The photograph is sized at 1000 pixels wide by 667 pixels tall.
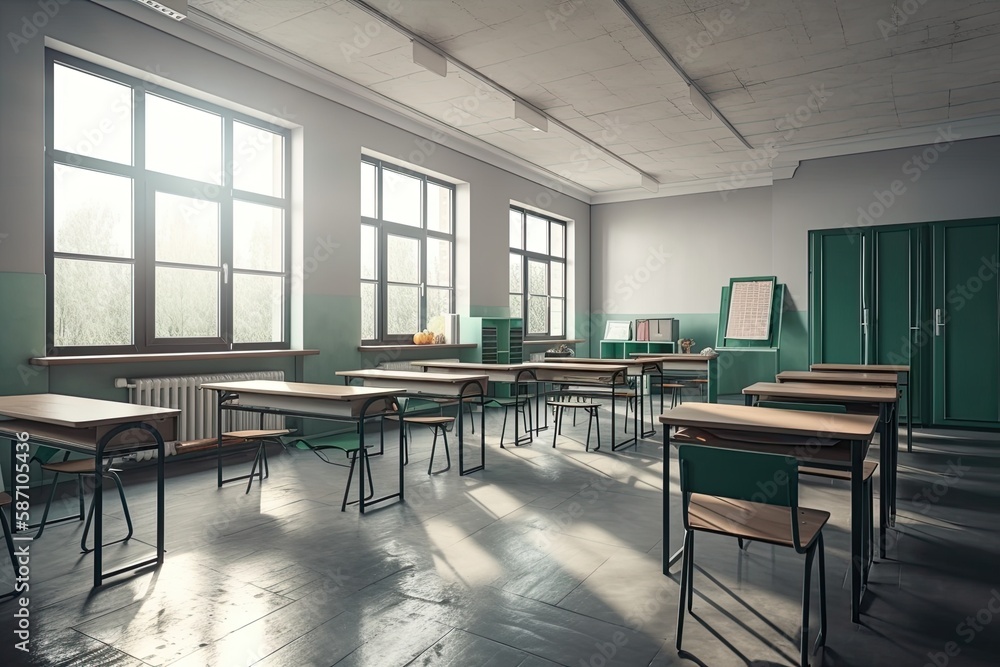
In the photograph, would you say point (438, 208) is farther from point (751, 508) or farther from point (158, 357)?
point (751, 508)

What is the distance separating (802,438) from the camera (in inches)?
96.7

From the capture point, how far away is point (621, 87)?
6203 millimetres

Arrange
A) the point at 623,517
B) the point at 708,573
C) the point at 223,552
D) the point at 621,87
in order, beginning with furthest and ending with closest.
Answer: the point at 621,87
the point at 623,517
the point at 223,552
the point at 708,573

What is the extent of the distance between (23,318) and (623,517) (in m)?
3.98

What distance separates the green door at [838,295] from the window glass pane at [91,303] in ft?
25.3

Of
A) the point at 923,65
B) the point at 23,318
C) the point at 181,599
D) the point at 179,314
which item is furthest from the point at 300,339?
the point at 923,65

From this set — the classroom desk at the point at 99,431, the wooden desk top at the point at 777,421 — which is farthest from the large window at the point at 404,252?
the wooden desk top at the point at 777,421

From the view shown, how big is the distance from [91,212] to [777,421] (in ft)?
15.6

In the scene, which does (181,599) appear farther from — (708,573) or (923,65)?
(923,65)

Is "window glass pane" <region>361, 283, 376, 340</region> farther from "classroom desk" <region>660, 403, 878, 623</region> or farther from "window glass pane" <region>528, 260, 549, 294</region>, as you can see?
"classroom desk" <region>660, 403, 878, 623</region>

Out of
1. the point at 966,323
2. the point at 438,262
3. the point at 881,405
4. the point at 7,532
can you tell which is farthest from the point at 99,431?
the point at 966,323

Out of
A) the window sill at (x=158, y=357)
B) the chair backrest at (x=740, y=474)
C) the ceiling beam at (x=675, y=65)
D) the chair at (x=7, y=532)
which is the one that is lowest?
the chair at (x=7, y=532)

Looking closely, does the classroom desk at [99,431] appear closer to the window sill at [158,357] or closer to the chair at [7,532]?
the chair at [7,532]

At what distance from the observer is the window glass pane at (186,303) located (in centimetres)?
493
